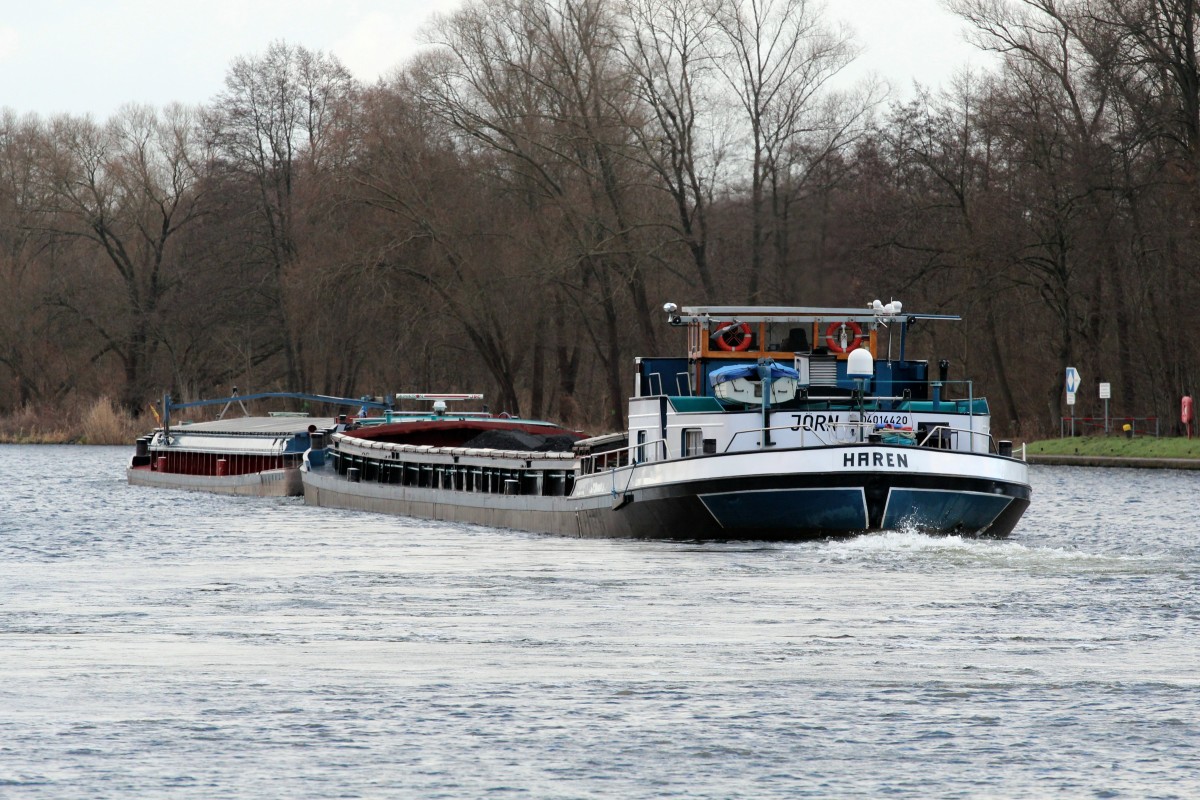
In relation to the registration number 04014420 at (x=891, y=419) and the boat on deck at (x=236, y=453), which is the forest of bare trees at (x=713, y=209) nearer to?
the boat on deck at (x=236, y=453)

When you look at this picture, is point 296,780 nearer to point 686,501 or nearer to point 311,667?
point 311,667

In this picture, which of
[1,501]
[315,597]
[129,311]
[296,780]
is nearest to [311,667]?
[296,780]

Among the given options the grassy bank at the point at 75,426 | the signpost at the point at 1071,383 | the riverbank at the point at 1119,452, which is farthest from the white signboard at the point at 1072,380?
the grassy bank at the point at 75,426

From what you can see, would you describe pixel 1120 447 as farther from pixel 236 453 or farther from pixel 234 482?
pixel 236 453

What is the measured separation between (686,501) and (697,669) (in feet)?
41.0

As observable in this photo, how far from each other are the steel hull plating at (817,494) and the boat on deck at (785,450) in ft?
0.07

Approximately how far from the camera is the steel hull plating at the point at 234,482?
2064 inches

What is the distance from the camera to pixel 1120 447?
5788cm

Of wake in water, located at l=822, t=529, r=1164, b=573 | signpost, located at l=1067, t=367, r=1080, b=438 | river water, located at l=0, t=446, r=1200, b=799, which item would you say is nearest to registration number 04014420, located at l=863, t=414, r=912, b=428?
wake in water, located at l=822, t=529, r=1164, b=573

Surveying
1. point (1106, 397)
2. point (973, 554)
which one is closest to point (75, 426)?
point (1106, 397)

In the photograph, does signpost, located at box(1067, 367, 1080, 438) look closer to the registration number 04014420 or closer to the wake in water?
the registration number 04014420

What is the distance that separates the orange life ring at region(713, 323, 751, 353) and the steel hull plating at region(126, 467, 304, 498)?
78.9ft

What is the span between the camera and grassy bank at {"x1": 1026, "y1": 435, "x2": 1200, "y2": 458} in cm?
5534

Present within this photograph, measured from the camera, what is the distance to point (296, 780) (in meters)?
→ 11.0
